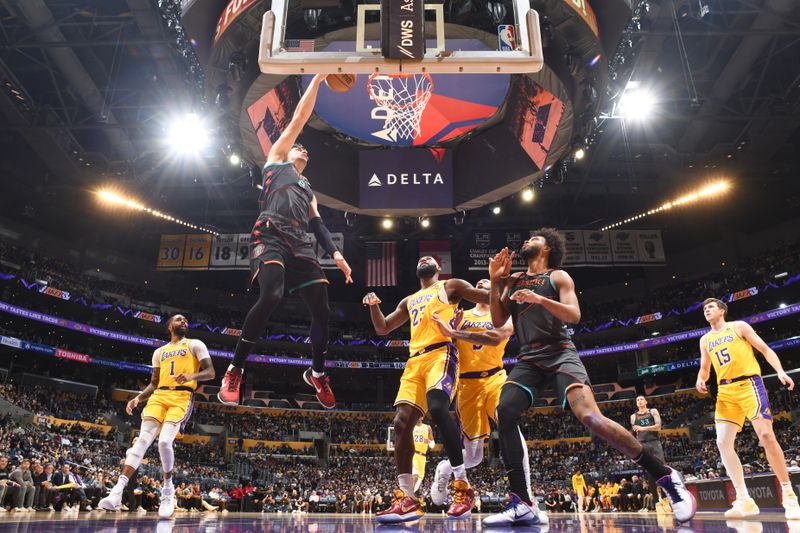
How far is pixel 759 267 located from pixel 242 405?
2963 centimetres

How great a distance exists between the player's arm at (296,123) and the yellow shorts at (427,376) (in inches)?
86.8

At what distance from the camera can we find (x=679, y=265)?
3409cm

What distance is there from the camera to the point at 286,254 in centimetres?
455

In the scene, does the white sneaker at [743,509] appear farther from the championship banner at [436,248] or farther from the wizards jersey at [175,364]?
the championship banner at [436,248]

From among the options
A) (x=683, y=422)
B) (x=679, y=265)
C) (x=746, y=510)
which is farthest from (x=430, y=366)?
(x=679, y=265)

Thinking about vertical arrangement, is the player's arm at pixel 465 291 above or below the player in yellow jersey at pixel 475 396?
above

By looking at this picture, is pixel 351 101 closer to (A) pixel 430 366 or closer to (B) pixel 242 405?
(A) pixel 430 366

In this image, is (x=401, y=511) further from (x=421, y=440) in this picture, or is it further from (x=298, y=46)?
(x=421, y=440)

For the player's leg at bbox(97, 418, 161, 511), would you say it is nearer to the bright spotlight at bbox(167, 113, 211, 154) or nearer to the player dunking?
the player dunking

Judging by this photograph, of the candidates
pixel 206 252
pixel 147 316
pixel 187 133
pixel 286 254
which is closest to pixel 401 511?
pixel 286 254

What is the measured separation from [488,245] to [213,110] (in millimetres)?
17130

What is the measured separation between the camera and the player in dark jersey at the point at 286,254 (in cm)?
442

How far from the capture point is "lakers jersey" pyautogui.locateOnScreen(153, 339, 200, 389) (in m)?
Result: 6.61

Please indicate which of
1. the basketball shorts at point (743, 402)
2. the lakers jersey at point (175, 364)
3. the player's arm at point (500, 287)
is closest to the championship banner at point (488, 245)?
the basketball shorts at point (743, 402)
